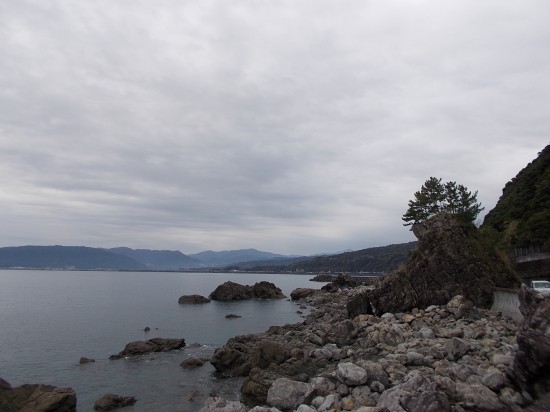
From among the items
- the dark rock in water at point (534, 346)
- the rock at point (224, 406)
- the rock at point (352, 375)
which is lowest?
the rock at point (224, 406)

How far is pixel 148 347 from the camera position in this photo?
129 feet

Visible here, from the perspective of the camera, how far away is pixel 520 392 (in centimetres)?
1574

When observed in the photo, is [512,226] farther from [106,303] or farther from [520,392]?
→ [106,303]

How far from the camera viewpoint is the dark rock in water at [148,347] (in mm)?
38406

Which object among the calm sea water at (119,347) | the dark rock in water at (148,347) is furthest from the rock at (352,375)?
the dark rock in water at (148,347)

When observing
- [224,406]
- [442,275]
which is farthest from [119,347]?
[442,275]

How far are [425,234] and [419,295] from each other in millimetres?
6328

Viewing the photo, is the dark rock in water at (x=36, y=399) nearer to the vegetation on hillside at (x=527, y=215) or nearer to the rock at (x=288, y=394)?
the rock at (x=288, y=394)

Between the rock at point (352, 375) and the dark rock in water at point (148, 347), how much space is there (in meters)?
24.4

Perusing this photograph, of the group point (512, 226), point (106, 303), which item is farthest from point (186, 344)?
point (106, 303)

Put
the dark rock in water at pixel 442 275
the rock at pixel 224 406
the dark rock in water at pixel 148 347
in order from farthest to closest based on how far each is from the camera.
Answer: the dark rock in water at pixel 148 347 < the dark rock in water at pixel 442 275 < the rock at pixel 224 406

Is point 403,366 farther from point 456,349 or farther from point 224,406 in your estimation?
point 224,406

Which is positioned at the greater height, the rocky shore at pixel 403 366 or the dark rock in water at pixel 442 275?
the dark rock in water at pixel 442 275

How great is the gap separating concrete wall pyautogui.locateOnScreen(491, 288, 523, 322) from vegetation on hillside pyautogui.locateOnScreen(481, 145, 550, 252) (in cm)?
2009
